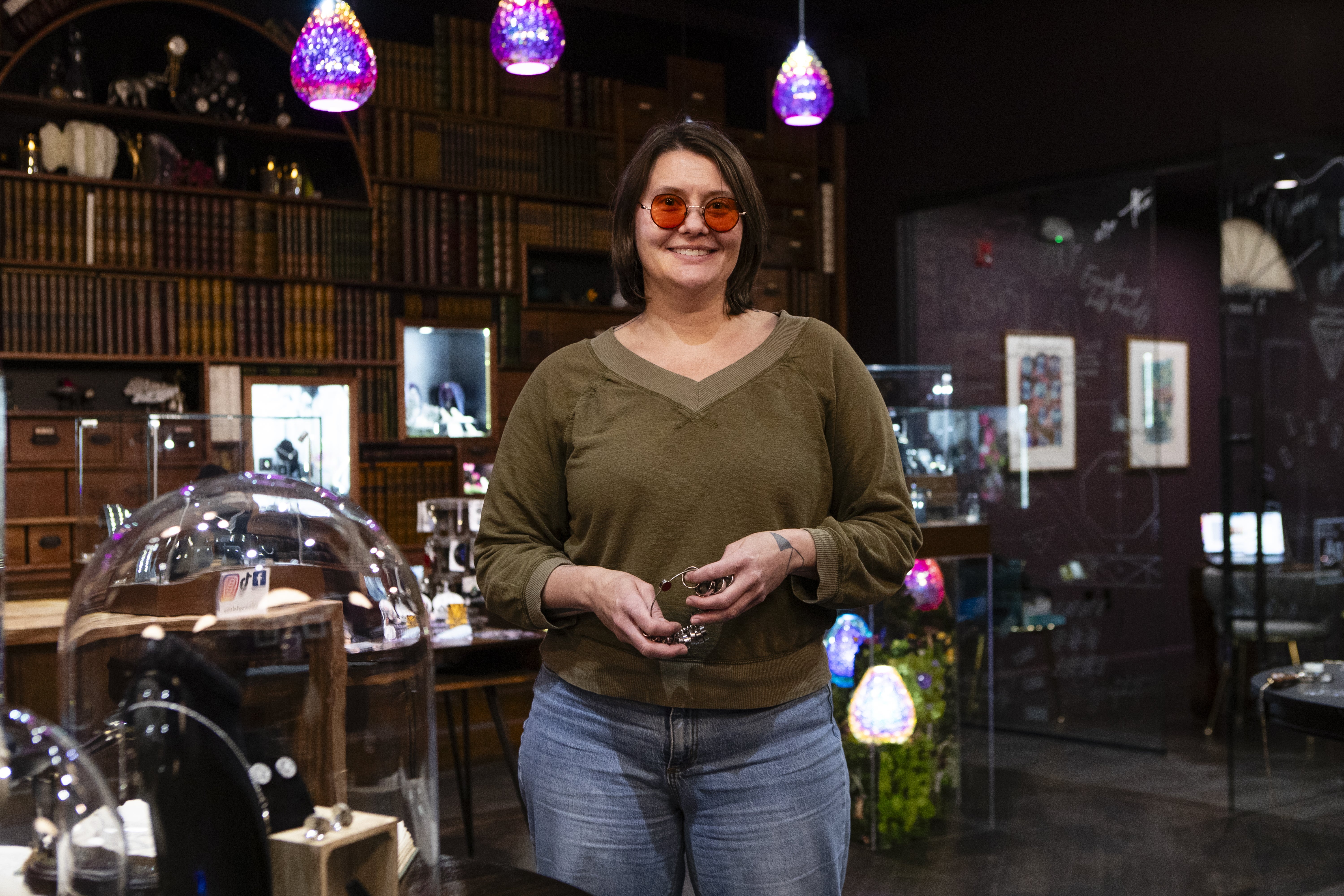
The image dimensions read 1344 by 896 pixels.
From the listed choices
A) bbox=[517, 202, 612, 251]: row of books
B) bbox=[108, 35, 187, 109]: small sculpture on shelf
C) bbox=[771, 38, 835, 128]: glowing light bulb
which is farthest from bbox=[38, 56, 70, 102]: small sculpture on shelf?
bbox=[771, 38, 835, 128]: glowing light bulb

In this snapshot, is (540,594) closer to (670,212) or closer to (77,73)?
(670,212)

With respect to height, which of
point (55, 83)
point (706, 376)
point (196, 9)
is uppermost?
point (196, 9)

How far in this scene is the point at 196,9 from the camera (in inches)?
202

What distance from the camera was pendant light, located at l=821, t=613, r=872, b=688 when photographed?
372 cm

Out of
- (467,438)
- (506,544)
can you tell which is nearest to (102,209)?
(467,438)

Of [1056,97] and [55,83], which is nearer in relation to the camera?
[55,83]

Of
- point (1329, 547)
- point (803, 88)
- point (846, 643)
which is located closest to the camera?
point (846, 643)

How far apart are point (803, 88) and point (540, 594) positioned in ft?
11.9

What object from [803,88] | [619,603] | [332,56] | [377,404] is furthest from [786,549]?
[377,404]

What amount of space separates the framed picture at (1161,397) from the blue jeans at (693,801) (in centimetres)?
582

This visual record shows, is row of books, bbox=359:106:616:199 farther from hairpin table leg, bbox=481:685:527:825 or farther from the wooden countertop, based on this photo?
hairpin table leg, bbox=481:685:527:825

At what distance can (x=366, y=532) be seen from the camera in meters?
1.06

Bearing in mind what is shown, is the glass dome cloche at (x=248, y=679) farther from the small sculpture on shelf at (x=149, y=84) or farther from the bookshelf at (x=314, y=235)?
the small sculpture on shelf at (x=149, y=84)

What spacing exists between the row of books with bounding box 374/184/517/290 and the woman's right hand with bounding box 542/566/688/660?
435cm
